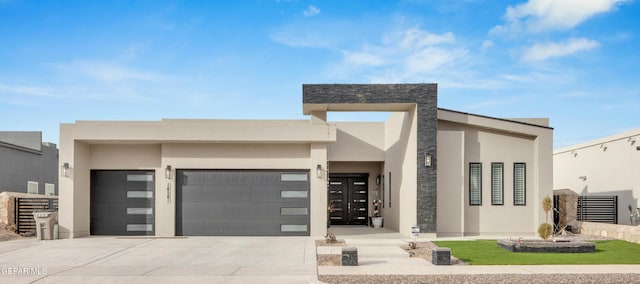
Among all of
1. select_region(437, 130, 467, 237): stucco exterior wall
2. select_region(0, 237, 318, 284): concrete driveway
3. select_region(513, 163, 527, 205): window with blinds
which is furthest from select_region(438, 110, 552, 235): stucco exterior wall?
select_region(0, 237, 318, 284): concrete driveway

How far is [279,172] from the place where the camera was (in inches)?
711

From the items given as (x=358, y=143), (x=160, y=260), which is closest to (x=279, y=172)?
(x=358, y=143)

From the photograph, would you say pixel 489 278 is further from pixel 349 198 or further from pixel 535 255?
pixel 349 198

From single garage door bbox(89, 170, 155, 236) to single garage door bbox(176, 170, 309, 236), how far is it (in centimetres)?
113

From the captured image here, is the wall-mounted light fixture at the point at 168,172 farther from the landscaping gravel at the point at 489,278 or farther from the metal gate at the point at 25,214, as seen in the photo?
the landscaping gravel at the point at 489,278

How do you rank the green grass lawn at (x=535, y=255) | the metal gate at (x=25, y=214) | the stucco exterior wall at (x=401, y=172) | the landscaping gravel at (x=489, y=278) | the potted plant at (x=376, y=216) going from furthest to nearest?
the potted plant at (x=376, y=216) < the metal gate at (x=25, y=214) < the stucco exterior wall at (x=401, y=172) < the green grass lawn at (x=535, y=255) < the landscaping gravel at (x=489, y=278)

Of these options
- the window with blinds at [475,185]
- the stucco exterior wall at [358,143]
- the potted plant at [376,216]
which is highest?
the stucco exterior wall at [358,143]

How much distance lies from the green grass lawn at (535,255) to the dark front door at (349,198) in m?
8.37

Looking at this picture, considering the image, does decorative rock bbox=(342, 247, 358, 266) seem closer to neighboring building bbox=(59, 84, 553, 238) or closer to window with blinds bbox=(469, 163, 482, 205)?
neighboring building bbox=(59, 84, 553, 238)

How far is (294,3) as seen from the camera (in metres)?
15.6

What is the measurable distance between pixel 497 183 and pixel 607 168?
8286 millimetres

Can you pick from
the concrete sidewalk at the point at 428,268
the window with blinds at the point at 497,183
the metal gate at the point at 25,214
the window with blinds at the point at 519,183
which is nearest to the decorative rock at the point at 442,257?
the concrete sidewalk at the point at 428,268

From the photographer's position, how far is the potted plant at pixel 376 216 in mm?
21953

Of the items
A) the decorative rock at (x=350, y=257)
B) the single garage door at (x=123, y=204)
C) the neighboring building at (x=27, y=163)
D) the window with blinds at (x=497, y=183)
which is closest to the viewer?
the decorative rock at (x=350, y=257)
